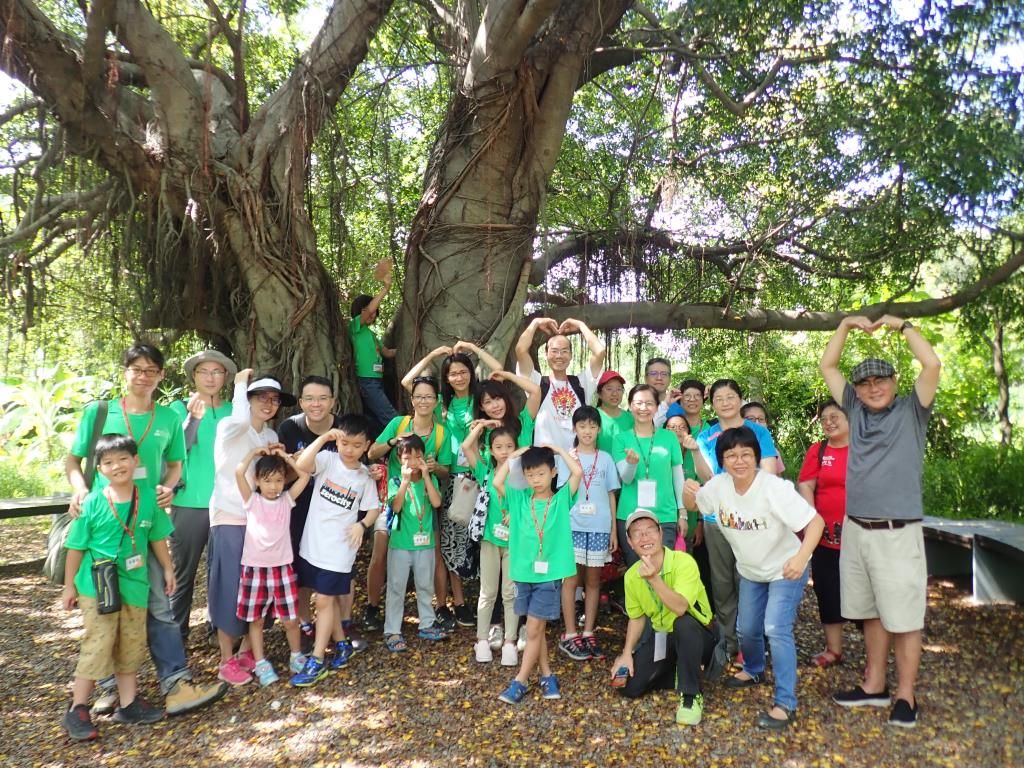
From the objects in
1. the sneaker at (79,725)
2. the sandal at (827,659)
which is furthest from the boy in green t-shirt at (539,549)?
the sneaker at (79,725)

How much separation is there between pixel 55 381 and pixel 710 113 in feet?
36.4

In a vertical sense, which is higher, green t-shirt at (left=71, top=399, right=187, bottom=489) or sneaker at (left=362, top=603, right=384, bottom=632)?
Answer: green t-shirt at (left=71, top=399, right=187, bottom=489)

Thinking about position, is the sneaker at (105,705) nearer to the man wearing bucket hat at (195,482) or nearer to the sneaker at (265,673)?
the man wearing bucket hat at (195,482)

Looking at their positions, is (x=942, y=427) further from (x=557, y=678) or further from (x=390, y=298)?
(x=557, y=678)

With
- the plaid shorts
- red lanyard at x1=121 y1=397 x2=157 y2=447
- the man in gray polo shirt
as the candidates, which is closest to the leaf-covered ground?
the man in gray polo shirt

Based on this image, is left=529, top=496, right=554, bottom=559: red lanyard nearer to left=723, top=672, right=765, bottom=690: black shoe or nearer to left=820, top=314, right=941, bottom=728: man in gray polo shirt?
left=723, top=672, right=765, bottom=690: black shoe

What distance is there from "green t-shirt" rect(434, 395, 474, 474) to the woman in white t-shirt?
1.43 metres

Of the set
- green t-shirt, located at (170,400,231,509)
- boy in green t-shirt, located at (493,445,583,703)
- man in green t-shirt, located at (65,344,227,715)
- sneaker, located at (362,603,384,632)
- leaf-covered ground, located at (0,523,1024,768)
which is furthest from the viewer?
sneaker, located at (362,603,384,632)

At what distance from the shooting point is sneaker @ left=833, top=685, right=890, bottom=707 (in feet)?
10.8

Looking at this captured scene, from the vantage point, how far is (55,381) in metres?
11.6

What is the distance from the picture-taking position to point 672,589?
11.0 feet

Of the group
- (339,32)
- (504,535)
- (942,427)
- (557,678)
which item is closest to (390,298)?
(339,32)

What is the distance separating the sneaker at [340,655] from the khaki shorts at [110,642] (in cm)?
93

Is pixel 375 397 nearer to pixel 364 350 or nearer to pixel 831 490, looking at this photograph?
pixel 364 350
